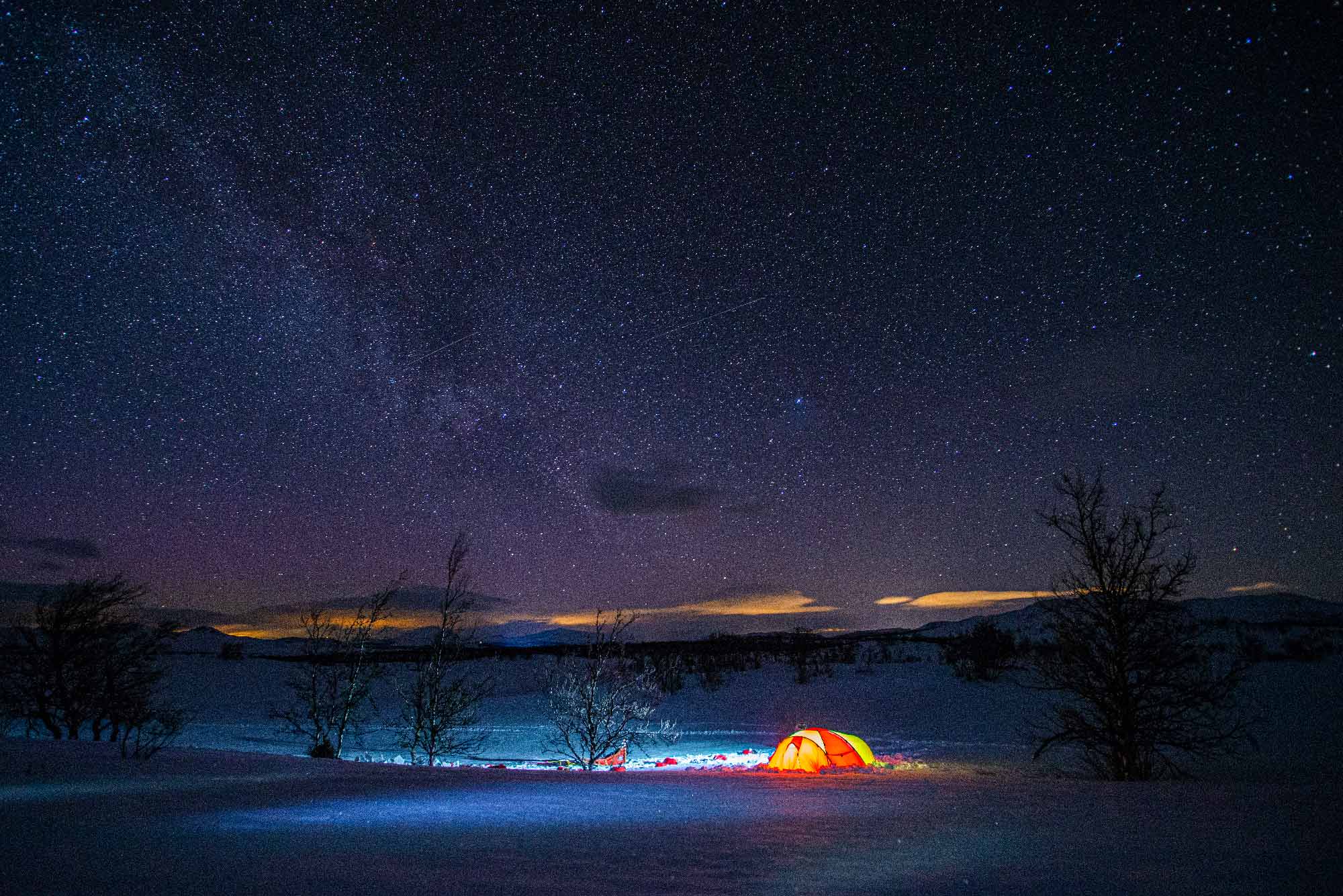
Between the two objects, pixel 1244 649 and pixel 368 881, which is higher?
→ pixel 368 881

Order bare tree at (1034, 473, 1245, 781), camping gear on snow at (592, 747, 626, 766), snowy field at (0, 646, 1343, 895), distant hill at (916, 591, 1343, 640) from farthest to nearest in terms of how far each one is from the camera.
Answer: distant hill at (916, 591, 1343, 640), camping gear on snow at (592, 747, 626, 766), bare tree at (1034, 473, 1245, 781), snowy field at (0, 646, 1343, 895)

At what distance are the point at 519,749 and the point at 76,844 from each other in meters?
25.1

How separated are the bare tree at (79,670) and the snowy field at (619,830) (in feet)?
21.7

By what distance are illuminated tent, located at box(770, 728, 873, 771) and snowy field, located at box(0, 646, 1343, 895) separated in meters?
4.20

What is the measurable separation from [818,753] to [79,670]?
18.8m

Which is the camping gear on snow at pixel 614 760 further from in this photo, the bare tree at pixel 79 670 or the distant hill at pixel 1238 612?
the distant hill at pixel 1238 612

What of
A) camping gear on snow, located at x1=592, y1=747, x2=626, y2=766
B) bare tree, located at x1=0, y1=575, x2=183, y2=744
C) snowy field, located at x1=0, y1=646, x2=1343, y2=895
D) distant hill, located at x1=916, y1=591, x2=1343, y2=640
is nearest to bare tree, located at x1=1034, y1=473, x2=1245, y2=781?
snowy field, located at x1=0, y1=646, x2=1343, y2=895

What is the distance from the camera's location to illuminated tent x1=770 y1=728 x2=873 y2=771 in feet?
54.0

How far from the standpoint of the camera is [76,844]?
535 cm

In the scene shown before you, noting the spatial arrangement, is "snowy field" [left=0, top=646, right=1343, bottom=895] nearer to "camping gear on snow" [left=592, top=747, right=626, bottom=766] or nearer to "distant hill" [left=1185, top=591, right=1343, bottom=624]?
"camping gear on snow" [left=592, top=747, right=626, bottom=766]

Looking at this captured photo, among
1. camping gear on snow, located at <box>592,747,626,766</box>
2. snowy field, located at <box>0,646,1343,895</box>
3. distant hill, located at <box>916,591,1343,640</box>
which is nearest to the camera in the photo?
snowy field, located at <box>0,646,1343,895</box>

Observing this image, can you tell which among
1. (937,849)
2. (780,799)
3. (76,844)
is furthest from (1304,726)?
(76,844)

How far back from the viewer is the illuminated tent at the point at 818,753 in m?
16.5

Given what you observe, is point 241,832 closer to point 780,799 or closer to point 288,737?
point 780,799
